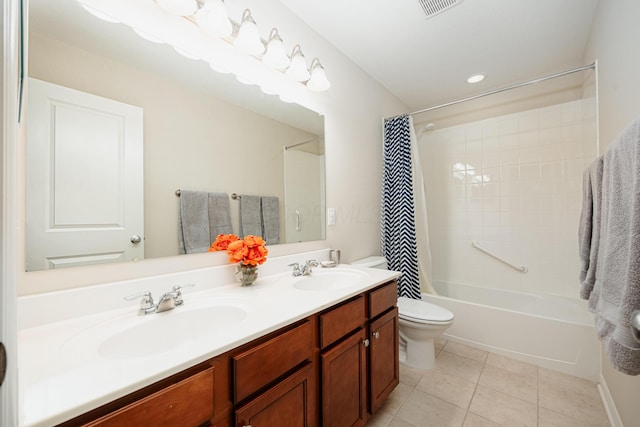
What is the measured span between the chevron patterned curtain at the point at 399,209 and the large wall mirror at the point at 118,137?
138 centimetres

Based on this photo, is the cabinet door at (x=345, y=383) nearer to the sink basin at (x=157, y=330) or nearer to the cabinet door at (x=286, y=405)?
the cabinet door at (x=286, y=405)

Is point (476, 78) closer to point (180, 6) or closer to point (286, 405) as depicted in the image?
point (180, 6)

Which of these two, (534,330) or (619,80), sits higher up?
(619,80)

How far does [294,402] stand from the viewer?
89cm

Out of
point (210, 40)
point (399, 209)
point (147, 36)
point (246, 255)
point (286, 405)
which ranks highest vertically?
point (210, 40)

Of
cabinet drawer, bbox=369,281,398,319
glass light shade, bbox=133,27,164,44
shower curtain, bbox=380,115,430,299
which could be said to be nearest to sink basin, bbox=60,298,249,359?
cabinet drawer, bbox=369,281,398,319

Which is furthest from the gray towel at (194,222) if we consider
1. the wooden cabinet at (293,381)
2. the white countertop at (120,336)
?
the wooden cabinet at (293,381)

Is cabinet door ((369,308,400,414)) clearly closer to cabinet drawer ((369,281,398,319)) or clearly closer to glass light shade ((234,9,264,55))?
cabinet drawer ((369,281,398,319))

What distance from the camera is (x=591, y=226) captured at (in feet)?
3.68

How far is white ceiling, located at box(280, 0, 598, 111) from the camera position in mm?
1602

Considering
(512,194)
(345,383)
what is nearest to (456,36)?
(512,194)

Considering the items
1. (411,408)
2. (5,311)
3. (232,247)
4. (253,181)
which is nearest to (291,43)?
(253,181)

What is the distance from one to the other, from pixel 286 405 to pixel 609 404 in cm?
186

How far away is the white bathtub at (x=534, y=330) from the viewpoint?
5.72 feet
